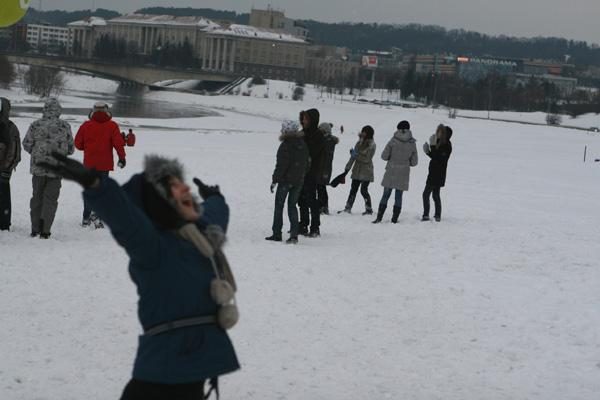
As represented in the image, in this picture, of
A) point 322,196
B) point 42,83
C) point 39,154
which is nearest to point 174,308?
point 39,154

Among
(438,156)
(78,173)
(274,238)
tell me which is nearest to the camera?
(78,173)

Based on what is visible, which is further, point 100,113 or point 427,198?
point 427,198

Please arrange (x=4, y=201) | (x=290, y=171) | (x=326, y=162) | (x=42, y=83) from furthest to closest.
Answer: (x=42, y=83), (x=326, y=162), (x=290, y=171), (x=4, y=201)

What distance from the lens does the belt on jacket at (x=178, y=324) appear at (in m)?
4.19

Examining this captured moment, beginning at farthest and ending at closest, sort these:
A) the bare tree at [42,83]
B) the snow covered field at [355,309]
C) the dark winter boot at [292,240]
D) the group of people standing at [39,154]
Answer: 1. the bare tree at [42,83]
2. the dark winter boot at [292,240]
3. the group of people standing at [39,154]
4. the snow covered field at [355,309]

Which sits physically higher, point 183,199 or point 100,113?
point 183,199

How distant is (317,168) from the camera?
45.1 feet

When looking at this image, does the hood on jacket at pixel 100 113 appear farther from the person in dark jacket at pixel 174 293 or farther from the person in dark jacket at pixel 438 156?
the person in dark jacket at pixel 174 293

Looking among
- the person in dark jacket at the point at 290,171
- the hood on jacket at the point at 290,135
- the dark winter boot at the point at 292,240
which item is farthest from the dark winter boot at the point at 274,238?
the hood on jacket at the point at 290,135

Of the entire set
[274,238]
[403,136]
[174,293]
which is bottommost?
[274,238]

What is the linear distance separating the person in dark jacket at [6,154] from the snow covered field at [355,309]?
376 millimetres

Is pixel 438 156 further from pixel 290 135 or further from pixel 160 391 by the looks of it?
pixel 160 391

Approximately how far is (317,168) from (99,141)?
317cm

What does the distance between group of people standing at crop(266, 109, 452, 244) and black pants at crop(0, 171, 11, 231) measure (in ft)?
11.4
